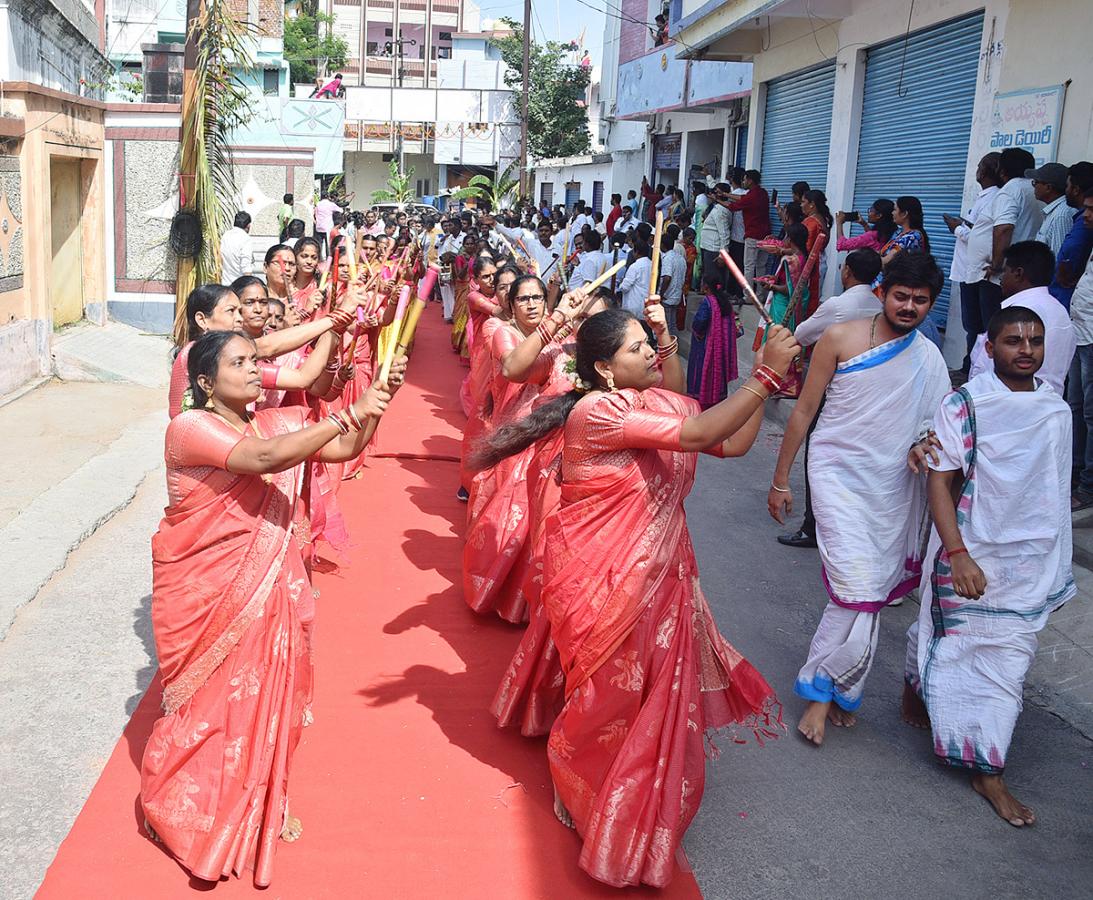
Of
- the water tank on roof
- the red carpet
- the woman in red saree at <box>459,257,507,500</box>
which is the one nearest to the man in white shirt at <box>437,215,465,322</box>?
the water tank on roof

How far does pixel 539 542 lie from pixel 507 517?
696mm

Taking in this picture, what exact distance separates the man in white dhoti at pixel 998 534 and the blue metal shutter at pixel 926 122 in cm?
597

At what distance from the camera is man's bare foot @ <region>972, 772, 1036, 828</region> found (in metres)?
3.59

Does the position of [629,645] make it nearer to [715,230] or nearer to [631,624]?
[631,624]

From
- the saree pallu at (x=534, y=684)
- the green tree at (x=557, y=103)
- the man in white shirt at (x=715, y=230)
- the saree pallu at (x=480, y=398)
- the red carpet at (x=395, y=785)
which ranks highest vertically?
Result: the green tree at (x=557, y=103)

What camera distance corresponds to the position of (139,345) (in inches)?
470

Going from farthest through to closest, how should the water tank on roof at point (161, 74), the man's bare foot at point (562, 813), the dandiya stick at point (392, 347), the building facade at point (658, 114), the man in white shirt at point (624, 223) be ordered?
the building facade at point (658, 114)
the water tank on roof at point (161, 74)
the man in white shirt at point (624, 223)
the man's bare foot at point (562, 813)
the dandiya stick at point (392, 347)

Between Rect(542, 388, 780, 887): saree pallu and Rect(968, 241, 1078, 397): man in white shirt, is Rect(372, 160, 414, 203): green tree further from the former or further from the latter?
Rect(542, 388, 780, 887): saree pallu

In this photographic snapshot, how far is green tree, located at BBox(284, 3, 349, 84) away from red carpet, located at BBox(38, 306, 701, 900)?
152 feet

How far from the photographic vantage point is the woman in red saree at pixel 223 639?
3.08 metres

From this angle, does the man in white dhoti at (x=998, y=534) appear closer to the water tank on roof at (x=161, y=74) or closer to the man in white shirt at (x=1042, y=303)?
the man in white shirt at (x=1042, y=303)

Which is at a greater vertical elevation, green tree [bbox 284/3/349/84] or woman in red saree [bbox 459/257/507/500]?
green tree [bbox 284/3/349/84]

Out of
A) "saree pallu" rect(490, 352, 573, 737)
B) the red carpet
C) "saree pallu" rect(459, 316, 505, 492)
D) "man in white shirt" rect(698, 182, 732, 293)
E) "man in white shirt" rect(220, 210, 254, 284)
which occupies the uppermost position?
"man in white shirt" rect(698, 182, 732, 293)

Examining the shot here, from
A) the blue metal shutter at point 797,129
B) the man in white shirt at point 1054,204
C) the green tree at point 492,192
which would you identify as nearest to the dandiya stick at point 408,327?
the man in white shirt at point 1054,204
